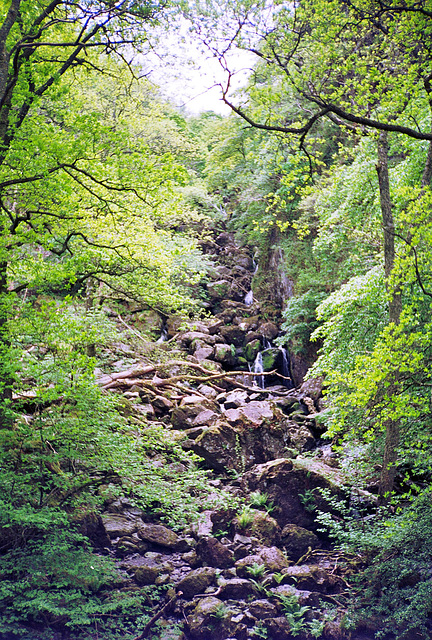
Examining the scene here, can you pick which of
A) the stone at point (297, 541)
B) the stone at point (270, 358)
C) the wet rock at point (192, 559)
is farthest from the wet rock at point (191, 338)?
the wet rock at point (192, 559)

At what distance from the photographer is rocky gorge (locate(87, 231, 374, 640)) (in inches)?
286

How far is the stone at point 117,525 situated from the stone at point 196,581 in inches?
63.7

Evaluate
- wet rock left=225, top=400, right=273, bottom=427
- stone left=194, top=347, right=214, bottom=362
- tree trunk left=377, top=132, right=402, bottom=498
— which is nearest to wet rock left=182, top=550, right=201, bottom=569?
wet rock left=225, top=400, right=273, bottom=427

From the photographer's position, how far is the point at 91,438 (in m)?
6.14

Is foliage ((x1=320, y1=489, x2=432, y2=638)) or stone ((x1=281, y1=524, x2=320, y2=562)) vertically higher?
foliage ((x1=320, y1=489, x2=432, y2=638))

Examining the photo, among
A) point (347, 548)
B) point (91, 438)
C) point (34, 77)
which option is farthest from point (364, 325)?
point (34, 77)

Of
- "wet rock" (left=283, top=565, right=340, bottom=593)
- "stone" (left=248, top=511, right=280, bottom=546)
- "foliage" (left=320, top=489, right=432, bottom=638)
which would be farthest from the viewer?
"stone" (left=248, top=511, right=280, bottom=546)

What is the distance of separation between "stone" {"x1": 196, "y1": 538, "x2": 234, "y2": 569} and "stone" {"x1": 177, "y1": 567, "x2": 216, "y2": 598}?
16.4 inches

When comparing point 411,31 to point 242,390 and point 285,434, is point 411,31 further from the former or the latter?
point 242,390

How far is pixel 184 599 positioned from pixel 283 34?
952cm

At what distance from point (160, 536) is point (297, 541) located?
9.63ft

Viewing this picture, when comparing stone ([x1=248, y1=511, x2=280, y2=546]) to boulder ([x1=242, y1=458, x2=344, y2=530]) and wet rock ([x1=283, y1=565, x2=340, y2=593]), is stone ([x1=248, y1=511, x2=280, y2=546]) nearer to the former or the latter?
boulder ([x1=242, y1=458, x2=344, y2=530])

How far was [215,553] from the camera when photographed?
28.0ft

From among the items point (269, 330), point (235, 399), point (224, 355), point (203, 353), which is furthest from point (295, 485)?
point (269, 330)
